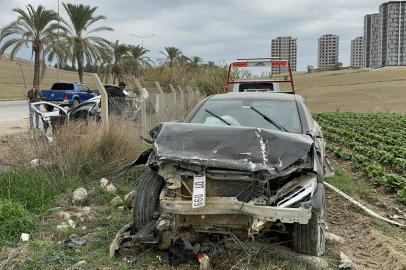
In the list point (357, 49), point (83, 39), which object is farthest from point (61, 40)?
point (357, 49)

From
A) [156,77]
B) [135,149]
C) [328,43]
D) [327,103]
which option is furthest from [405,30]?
[135,149]

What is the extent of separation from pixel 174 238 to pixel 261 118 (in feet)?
6.31

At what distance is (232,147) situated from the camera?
11.8 ft

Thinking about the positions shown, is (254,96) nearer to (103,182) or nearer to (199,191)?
(199,191)

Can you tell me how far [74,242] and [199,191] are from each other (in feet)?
5.17

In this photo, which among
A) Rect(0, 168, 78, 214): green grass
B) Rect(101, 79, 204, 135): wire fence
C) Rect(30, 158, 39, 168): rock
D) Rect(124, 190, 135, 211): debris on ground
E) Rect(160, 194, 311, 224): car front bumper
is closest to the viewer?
Rect(160, 194, 311, 224): car front bumper

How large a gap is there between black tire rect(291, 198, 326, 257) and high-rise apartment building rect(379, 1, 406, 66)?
5005 inches

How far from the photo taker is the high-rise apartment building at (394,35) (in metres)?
116

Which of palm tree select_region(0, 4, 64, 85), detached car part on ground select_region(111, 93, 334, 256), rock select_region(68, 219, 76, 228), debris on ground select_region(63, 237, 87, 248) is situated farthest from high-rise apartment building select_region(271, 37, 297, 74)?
debris on ground select_region(63, 237, 87, 248)

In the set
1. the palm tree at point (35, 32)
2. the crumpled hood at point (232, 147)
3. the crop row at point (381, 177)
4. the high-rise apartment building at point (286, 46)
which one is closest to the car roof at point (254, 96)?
the crumpled hood at point (232, 147)

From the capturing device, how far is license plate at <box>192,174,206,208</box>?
3.42 meters

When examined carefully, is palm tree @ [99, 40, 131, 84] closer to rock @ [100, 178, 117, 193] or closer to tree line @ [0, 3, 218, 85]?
tree line @ [0, 3, 218, 85]

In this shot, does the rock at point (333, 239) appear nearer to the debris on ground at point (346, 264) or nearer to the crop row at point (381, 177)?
the debris on ground at point (346, 264)

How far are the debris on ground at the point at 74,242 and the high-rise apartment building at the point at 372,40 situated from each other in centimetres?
13110
